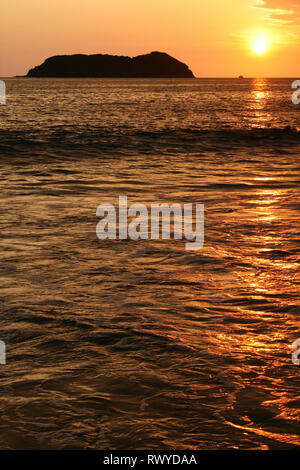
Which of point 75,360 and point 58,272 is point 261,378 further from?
point 58,272

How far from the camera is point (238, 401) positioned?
4746 millimetres

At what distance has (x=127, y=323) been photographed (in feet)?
20.6

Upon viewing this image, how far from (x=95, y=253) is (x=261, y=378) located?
438cm

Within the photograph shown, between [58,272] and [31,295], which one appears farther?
[58,272]

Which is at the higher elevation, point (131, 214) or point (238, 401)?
point (131, 214)

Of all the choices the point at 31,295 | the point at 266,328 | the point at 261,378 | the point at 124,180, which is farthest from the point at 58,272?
the point at 124,180

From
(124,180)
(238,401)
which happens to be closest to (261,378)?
(238,401)

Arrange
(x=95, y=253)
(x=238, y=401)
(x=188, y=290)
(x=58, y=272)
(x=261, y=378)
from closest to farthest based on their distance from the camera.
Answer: (x=238, y=401)
(x=261, y=378)
(x=188, y=290)
(x=58, y=272)
(x=95, y=253)

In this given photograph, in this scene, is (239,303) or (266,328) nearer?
(266,328)

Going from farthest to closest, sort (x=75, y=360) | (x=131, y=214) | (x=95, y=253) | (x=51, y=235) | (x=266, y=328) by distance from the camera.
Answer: (x=131, y=214)
(x=51, y=235)
(x=95, y=253)
(x=266, y=328)
(x=75, y=360)

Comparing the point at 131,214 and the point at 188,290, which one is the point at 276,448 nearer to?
the point at 188,290

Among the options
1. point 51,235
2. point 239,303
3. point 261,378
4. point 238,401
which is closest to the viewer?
point 238,401

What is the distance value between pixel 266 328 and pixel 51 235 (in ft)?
16.4

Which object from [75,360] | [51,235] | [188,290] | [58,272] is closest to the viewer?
[75,360]
